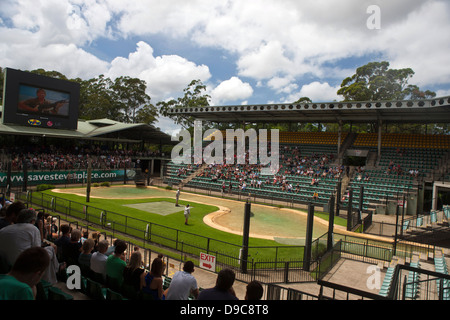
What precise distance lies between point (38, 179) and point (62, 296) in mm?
31347

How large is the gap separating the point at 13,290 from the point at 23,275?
0.19m

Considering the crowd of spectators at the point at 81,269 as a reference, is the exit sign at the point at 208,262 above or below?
below

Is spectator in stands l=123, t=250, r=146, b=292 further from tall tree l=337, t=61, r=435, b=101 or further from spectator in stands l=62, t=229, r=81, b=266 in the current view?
tall tree l=337, t=61, r=435, b=101

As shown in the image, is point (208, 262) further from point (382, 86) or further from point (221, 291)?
point (382, 86)

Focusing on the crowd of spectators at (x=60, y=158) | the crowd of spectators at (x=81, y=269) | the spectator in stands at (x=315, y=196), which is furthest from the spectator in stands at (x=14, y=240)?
the spectator in stands at (x=315, y=196)

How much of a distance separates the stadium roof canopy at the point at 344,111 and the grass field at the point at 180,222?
42.3 feet

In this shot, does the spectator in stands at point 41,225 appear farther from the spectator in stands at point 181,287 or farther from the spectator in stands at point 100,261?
the spectator in stands at point 181,287

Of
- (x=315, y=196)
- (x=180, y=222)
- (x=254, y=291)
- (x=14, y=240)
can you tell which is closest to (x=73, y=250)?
(x=14, y=240)

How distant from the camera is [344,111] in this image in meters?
33.4

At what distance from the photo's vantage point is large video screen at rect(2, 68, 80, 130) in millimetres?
32250

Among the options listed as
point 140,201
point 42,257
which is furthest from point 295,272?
point 140,201

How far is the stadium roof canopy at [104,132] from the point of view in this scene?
111 ft

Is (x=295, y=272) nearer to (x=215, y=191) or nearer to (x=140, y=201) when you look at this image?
(x=140, y=201)
